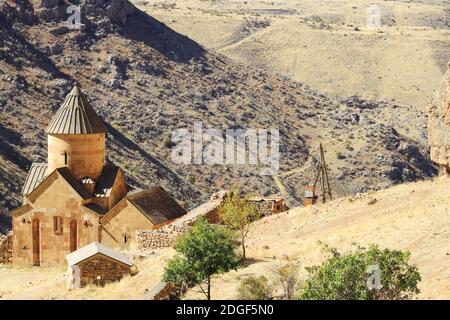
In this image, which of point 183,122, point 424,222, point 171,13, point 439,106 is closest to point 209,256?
point 424,222

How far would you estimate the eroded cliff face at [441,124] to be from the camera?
78.0 ft

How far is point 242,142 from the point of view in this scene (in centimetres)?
5881

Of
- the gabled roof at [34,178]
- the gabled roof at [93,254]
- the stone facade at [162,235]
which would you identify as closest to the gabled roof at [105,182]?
the gabled roof at [34,178]

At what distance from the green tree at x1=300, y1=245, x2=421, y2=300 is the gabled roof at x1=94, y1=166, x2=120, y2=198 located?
1403cm

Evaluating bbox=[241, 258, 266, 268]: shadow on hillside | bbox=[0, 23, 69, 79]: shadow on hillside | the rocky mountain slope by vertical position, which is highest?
bbox=[241, 258, 266, 268]: shadow on hillside

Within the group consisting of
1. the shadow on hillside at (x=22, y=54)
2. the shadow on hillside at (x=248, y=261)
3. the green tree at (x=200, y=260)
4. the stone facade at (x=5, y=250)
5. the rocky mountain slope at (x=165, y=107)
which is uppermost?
the green tree at (x=200, y=260)

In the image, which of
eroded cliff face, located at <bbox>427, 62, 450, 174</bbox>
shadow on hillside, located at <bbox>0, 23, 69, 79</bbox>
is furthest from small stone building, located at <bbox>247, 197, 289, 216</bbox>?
shadow on hillside, located at <bbox>0, 23, 69, 79</bbox>

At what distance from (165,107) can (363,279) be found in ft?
149

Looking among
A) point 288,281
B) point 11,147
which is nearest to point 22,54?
point 11,147

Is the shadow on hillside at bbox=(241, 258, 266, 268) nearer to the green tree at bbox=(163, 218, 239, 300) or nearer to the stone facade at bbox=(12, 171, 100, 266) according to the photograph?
the green tree at bbox=(163, 218, 239, 300)

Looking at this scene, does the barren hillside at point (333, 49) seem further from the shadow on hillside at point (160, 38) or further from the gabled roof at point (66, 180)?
the gabled roof at point (66, 180)

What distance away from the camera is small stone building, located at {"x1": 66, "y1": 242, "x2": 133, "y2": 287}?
23.1m

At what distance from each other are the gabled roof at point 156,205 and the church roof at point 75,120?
268 centimetres
